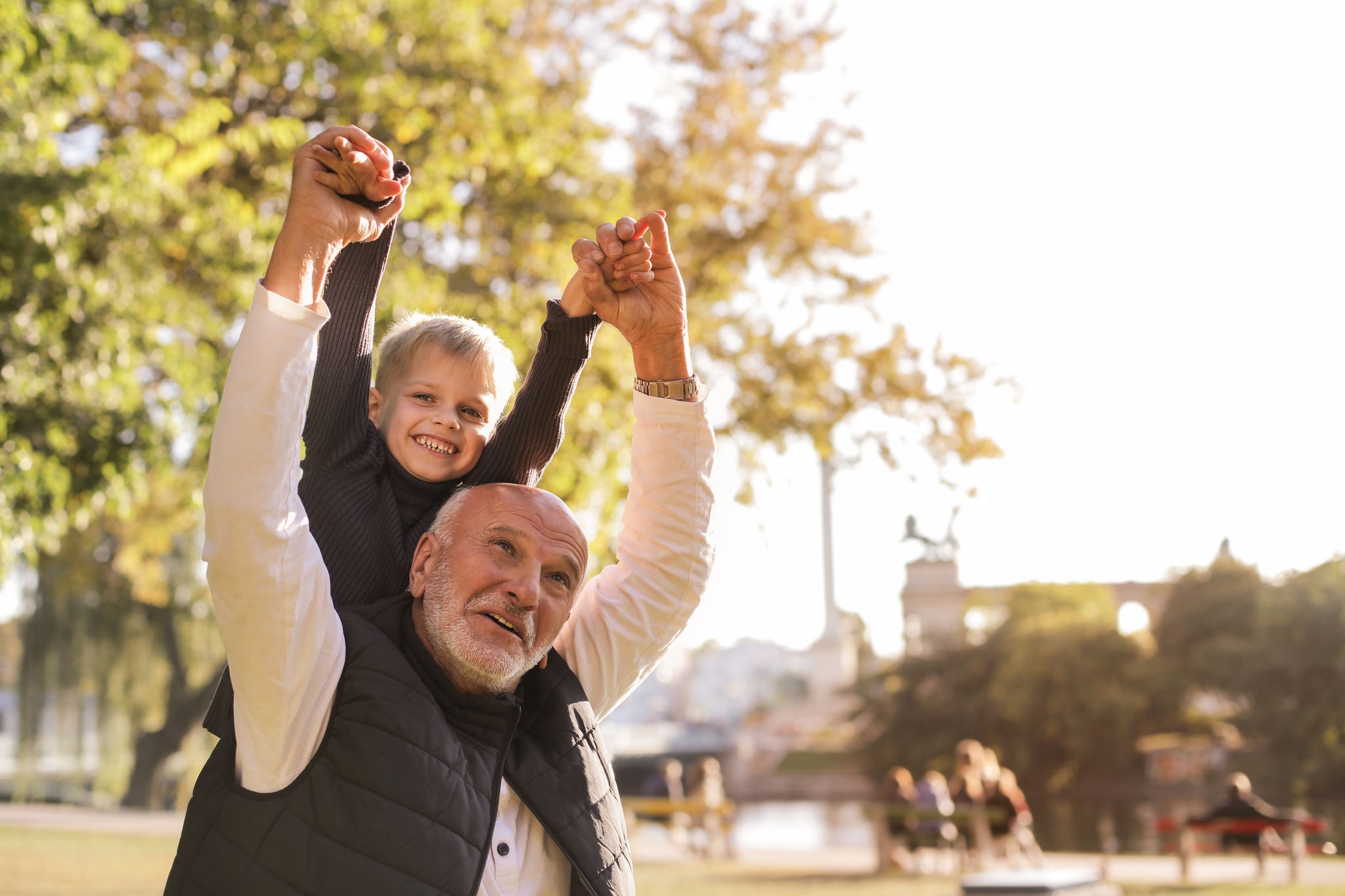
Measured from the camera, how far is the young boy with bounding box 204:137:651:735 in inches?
77.3

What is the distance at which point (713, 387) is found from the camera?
207cm

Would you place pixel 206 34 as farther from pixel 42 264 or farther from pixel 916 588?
pixel 916 588

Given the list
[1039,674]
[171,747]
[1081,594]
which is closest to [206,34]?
[171,747]

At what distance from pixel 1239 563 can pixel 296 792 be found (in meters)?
40.1

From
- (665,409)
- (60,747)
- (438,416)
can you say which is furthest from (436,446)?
(60,747)

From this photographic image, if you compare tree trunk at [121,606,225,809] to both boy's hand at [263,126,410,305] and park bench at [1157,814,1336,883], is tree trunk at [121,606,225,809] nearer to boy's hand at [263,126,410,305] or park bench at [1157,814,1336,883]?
park bench at [1157,814,1336,883]

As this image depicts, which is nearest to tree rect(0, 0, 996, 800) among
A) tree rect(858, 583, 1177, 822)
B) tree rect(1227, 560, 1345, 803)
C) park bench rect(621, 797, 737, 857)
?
park bench rect(621, 797, 737, 857)

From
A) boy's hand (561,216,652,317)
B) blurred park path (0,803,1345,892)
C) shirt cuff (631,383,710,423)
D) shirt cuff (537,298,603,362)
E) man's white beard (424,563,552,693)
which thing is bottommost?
blurred park path (0,803,1345,892)

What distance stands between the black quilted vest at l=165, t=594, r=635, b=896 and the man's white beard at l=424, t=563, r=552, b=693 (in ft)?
0.09

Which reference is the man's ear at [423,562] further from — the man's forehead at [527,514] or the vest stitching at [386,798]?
the vest stitching at [386,798]

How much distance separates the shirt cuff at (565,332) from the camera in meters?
2.10

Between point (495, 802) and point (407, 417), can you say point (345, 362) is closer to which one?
point (407, 417)

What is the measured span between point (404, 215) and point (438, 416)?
6.42 meters

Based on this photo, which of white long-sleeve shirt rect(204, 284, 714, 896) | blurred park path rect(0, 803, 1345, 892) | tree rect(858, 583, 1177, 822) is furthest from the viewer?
tree rect(858, 583, 1177, 822)
